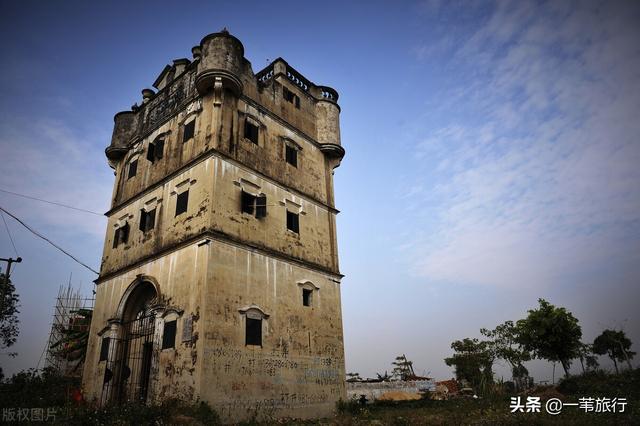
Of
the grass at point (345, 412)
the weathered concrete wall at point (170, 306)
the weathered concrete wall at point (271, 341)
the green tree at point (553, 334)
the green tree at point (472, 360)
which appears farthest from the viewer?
the green tree at point (472, 360)

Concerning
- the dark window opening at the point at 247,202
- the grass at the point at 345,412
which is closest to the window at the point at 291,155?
the dark window opening at the point at 247,202

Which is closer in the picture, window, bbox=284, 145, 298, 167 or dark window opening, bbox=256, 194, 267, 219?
dark window opening, bbox=256, 194, 267, 219

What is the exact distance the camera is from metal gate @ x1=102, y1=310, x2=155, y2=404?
1393cm

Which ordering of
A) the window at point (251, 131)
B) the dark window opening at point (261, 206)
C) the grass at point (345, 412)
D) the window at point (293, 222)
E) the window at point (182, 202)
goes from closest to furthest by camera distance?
the grass at point (345, 412)
the window at point (182, 202)
the dark window opening at point (261, 206)
the window at point (251, 131)
the window at point (293, 222)

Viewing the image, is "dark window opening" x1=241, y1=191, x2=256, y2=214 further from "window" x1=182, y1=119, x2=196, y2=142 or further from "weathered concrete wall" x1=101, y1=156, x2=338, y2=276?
"window" x1=182, y1=119, x2=196, y2=142

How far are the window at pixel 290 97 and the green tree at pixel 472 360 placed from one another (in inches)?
1154

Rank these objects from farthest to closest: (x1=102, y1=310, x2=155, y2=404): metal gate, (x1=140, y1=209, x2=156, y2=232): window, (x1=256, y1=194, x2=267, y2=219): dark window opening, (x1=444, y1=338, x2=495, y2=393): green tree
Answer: (x1=444, y1=338, x2=495, y2=393): green tree
(x1=140, y1=209, x2=156, y2=232): window
(x1=256, y1=194, x2=267, y2=219): dark window opening
(x1=102, y1=310, x2=155, y2=404): metal gate

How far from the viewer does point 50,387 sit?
17688 mm

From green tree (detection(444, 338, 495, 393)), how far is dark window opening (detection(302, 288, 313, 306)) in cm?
2632

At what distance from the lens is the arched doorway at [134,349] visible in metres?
14.0

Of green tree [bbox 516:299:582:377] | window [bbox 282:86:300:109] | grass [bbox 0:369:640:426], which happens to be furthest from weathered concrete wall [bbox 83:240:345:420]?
green tree [bbox 516:299:582:377]

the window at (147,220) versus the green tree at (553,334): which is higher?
the window at (147,220)

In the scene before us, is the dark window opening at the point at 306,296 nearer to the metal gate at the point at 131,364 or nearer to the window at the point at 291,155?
the metal gate at the point at 131,364

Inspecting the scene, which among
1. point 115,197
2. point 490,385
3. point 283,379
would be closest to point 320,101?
point 115,197
